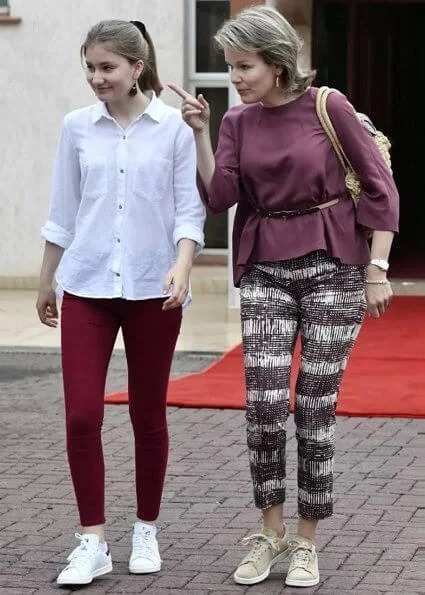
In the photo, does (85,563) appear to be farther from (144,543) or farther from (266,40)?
(266,40)

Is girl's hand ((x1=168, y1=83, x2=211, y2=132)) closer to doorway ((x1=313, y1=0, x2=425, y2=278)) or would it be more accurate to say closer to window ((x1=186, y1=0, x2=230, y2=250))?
doorway ((x1=313, y1=0, x2=425, y2=278))

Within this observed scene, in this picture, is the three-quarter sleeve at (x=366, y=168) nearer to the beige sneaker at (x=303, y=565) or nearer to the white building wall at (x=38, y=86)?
the beige sneaker at (x=303, y=565)

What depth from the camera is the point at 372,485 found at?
6789 millimetres

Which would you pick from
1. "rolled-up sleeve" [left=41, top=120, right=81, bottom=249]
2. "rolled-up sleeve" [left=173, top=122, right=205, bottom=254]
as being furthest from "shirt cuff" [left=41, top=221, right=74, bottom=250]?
"rolled-up sleeve" [left=173, top=122, right=205, bottom=254]

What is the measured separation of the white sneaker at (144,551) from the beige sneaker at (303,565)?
0.46 m

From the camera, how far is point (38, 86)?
1566cm

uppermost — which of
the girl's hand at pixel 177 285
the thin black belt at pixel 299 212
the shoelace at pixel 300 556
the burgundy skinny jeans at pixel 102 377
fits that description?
the thin black belt at pixel 299 212

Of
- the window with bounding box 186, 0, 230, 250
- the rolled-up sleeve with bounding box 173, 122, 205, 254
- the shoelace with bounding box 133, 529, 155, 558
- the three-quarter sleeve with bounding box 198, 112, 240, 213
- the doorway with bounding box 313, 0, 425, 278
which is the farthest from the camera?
the doorway with bounding box 313, 0, 425, 278

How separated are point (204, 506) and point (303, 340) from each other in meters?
1.41

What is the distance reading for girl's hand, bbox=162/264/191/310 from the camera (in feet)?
16.5

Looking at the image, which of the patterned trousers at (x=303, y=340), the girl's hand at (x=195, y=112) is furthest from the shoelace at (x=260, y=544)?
the girl's hand at (x=195, y=112)

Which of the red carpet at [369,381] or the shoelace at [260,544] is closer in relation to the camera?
the shoelace at [260,544]

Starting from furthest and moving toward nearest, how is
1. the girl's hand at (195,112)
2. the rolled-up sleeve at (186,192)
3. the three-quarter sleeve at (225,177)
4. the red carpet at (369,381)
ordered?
the red carpet at (369,381), the rolled-up sleeve at (186,192), the three-quarter sleeve at (225,177), the girl's hand at (195,112)

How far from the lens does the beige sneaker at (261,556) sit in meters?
5.20
